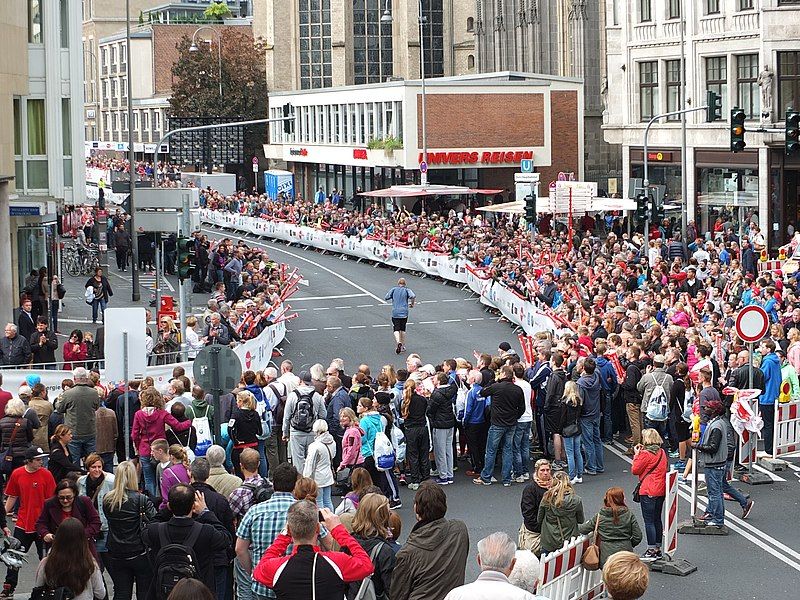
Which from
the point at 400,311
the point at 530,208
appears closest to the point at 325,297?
the point at 530,208

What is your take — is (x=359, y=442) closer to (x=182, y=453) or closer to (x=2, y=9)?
(x=182, y=453)

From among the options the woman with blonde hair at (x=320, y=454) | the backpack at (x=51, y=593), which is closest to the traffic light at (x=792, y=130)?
the woman with blonde hair at (x=320, y=454)

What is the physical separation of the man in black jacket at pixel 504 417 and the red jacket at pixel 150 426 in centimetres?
404

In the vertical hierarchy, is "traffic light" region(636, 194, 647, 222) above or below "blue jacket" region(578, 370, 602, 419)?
above

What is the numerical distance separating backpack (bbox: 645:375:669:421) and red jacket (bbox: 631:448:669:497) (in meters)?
4.36

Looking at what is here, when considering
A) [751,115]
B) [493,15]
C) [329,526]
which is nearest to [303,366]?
[329,526]

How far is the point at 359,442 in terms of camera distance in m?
17.1

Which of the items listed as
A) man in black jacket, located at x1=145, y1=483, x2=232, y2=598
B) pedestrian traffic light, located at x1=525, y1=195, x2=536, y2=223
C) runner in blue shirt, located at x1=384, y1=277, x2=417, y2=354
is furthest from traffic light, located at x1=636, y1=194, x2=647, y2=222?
man in black jacket, located at x1=145, y1=483, x2=232, y2=598

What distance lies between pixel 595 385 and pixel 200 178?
52.0m

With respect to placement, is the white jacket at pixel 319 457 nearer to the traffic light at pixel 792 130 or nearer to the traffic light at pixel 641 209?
the traffic light at pixel 792 130

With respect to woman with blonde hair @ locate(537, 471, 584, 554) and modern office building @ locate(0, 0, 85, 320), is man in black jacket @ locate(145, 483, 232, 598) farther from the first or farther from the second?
modern office building @ locate(0, 0, 85, 320)

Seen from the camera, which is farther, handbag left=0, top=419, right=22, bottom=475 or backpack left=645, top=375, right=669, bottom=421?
backpack left=645, top=375, right=669, bottom=421

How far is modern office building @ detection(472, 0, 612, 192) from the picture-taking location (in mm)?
71500

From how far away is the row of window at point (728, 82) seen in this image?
47438 millimetres
